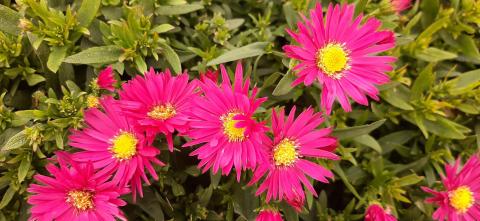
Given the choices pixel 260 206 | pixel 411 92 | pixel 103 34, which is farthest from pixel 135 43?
pixel 411 92

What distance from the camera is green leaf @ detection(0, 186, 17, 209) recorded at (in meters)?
1.50

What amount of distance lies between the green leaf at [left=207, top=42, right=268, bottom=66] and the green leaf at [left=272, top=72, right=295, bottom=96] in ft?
0.59

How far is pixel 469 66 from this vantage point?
6.84 ft

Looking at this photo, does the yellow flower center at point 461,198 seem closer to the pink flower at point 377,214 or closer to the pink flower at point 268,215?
the pink flower at point 377,214

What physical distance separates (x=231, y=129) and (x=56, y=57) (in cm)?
66

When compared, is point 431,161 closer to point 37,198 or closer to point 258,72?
point 258,72

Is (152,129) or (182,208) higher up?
(152,129)

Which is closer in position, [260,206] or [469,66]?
[260,206]

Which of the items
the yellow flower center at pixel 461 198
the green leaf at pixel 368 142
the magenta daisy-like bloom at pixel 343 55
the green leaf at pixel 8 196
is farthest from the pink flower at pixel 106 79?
the yellow flower center at pixel 461 198

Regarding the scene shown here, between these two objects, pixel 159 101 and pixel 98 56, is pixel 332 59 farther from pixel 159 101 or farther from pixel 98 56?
pixel 98 56

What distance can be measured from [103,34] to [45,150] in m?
0.45

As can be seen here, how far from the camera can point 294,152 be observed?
1.45 metres

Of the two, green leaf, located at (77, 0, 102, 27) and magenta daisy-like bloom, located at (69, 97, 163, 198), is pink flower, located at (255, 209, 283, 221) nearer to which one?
magenta daisy-like bloom, located at (69, 97, 163, 198)

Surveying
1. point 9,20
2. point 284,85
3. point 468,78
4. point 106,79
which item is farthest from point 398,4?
point 9,20
